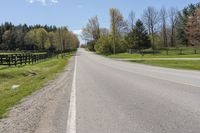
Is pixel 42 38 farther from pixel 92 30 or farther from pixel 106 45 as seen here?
pixel 106 45

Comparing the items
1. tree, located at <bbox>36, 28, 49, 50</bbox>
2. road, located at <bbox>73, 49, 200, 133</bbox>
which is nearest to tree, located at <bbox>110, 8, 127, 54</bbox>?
tree, located at <bbox>36, 28, 49, 50</bbox>

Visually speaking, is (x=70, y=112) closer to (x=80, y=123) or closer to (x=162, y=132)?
(x=80, y=123)

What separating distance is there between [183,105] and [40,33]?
14582 cm

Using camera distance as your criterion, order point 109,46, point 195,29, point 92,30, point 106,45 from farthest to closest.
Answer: point 92,30, point 106,45, point 109,46, point 195,29

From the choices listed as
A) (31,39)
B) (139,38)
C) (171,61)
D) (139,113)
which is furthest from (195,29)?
(31,39)

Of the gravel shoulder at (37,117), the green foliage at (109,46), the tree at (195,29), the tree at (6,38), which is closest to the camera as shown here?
the gravel shoulder at (37,117)

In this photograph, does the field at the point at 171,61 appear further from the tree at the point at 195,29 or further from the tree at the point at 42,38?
the tree at the point at 42,38

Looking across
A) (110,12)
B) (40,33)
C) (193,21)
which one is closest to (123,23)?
(110,12)

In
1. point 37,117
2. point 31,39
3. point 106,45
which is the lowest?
point 37,117

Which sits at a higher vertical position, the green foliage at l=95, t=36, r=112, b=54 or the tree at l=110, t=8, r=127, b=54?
the tree at l=110, t=8, r=127, b=54

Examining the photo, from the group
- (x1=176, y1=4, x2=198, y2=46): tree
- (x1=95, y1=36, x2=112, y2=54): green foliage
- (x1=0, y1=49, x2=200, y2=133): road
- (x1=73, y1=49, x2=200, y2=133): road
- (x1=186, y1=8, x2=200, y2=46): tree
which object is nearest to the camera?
(x1=73, y1=49, x2=200, y2=133): road

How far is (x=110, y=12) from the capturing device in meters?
105

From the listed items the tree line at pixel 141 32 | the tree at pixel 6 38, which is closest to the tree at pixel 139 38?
the tree line at pixel 141 32

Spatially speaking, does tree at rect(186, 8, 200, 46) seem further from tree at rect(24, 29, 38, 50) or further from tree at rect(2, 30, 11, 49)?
tree at rect(2, 30, 11, 49)
